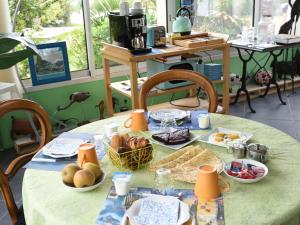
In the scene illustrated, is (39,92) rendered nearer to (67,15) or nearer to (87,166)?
(67,15)

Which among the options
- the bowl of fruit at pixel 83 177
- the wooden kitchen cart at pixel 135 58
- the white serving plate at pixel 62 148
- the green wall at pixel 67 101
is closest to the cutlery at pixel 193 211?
the bowl of fruit at pixel 83 177

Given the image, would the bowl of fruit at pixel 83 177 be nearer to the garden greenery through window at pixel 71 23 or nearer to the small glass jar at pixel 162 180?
the small glass jar at pixel 162 180

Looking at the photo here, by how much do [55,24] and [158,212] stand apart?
271cm

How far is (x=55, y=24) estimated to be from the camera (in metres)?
3.45

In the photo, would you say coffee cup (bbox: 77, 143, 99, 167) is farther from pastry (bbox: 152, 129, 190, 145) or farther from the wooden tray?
the wooden tray

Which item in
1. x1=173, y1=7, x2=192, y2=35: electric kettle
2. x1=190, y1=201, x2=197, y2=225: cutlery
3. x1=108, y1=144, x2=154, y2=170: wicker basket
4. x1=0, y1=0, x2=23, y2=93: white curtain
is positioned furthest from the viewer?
x1=173, y1=7, x2=192, y2=35: electric kettle

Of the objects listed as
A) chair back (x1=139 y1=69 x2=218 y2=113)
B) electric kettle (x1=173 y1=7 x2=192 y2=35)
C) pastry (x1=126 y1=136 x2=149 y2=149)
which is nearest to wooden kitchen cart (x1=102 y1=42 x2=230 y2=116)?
electric kettle (x1=173 y1=7 x2=192 y2=35)

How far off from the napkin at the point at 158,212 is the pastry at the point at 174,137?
0.43m

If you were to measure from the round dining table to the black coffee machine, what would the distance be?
1492 mm

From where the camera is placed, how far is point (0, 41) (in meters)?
2.10

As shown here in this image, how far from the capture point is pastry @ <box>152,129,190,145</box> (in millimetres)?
1606

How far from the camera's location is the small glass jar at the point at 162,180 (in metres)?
1.29

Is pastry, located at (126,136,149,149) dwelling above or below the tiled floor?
above

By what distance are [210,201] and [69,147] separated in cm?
69
